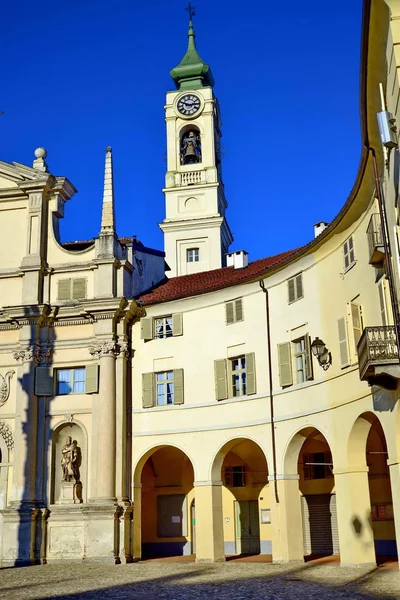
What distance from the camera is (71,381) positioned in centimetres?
3117

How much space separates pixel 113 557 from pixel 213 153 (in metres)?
29.9

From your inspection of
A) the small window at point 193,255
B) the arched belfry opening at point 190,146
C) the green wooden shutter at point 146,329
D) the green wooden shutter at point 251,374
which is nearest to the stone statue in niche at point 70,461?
the green wooden shutter at point 146,329

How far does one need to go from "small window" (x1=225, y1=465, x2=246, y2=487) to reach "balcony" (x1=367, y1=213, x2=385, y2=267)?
1436 cm

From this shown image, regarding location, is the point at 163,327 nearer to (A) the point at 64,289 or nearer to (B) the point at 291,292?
(A) the point at 64,289

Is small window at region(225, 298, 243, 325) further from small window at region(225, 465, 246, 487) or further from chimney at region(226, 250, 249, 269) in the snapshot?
small window at region(225, 465, 246, 487)

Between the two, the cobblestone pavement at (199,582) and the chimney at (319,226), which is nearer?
the cobblestone pavement at (199,582)

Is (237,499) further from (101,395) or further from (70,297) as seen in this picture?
(70,297)

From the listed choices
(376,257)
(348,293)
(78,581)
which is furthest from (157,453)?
(376,257)

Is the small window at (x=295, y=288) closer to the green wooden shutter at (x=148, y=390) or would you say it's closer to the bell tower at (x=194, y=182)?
the green wooden shutter at (x=148, y=390)

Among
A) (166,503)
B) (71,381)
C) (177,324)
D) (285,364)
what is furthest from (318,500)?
(71,381)

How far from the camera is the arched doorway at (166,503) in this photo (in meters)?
32.2

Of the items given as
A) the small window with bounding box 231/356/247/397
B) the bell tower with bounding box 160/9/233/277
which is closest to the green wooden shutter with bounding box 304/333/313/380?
the small window with bounding box 231/356/247/397

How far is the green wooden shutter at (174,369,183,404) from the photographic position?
2964 centimetres

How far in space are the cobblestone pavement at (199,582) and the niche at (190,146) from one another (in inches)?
1196
